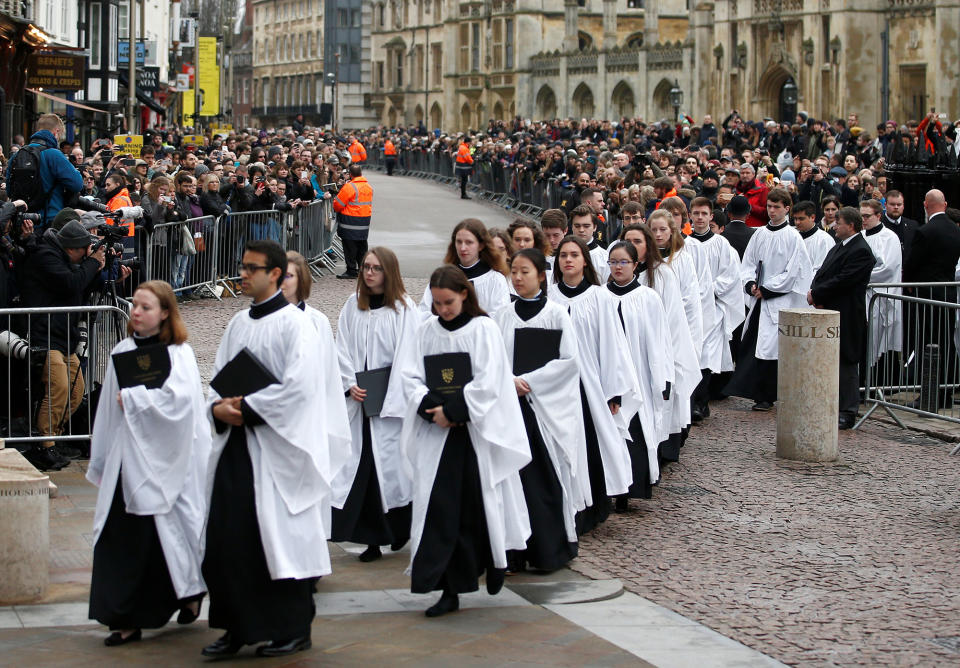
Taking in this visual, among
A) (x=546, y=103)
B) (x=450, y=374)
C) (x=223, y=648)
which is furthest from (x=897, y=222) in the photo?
(x=546, y=103)

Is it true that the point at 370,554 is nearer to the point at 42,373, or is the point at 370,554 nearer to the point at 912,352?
the point at 42,373

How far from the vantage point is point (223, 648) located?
22.2ft

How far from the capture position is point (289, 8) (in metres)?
115

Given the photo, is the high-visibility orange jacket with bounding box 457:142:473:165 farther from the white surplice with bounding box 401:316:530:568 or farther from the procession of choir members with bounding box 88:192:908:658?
the white surplice with bounding box 401:316:530:568

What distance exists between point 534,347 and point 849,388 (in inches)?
→ 235

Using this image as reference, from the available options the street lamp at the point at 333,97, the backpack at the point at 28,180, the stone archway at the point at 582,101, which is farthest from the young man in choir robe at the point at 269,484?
the street lamp at the point at 333,97

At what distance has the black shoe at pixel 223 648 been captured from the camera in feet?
22.2

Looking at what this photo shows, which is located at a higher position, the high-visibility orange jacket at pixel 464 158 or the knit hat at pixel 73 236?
the high-visibility orange jacket at pixel 464 158

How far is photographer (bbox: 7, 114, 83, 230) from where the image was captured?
1284cm

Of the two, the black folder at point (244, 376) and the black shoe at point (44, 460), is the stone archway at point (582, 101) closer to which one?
the black shoe at point (44, 460)

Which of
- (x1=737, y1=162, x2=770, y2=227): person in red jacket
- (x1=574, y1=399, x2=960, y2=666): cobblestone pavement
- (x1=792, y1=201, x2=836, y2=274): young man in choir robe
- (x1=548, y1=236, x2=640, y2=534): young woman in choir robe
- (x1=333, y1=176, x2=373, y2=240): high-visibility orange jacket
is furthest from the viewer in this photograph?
(x1=333, y1=176, x2=373, y2=240): high-visibility orange jacket

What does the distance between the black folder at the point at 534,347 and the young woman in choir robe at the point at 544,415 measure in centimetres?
1

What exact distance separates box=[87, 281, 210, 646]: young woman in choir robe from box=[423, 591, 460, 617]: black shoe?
45.5 inches

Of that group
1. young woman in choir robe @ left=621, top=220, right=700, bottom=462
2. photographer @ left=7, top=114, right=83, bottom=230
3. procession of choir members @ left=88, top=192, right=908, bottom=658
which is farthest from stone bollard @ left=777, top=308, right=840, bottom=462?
photographer @ left=7, top=114, right=83, bottom=230
